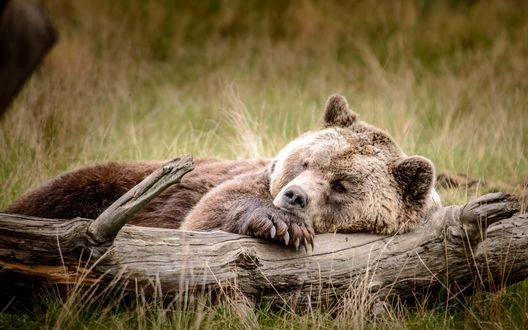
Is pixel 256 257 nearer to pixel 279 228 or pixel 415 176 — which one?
pixel 279 228

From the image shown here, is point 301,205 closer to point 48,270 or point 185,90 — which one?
point 48,270

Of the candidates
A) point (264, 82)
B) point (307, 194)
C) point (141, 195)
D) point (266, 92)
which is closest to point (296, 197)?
point (307, 194)

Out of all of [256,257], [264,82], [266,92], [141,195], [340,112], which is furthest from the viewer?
[264,82]

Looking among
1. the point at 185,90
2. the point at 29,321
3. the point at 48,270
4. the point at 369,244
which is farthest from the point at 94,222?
the point at 185,90

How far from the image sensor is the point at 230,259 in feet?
12.8

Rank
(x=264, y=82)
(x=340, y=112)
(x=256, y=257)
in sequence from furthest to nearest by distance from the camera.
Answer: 1. (x=264, y=82)
2. (x=340, y=112)
3. (x=256, y=257)

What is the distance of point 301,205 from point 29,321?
1.78 m

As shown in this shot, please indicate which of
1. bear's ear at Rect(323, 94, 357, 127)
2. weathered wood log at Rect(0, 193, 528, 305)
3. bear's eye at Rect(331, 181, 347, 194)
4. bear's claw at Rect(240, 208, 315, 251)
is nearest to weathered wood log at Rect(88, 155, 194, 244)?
weathered wood log at Rect(0, 193, 528, 305)

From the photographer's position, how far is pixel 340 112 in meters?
5.13

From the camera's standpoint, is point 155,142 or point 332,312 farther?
point 155,142

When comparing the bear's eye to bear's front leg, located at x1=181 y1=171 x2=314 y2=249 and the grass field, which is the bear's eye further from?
the grass field

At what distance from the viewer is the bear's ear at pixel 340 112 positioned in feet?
16.8

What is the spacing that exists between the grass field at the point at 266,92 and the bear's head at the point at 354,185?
2.11 feet

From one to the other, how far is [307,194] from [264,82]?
19.9 feet
